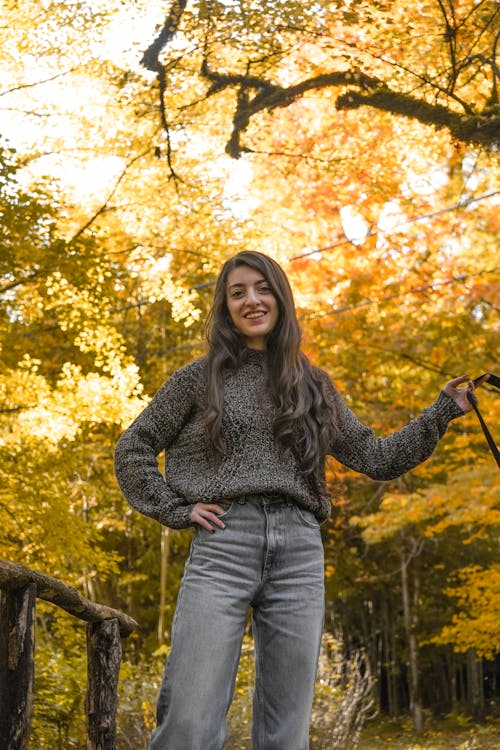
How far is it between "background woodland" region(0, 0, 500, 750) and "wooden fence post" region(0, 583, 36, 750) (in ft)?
9.00

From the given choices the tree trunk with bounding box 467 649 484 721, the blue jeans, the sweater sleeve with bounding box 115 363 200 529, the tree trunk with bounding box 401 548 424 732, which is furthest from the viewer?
the tree trunk with bounding box 467 649 484 721

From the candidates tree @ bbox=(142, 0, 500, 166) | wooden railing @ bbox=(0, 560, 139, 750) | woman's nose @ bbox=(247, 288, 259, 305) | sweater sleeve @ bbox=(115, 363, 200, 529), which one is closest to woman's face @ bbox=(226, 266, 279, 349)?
woman's nose @ bbox=(247, 288, 259, 305)

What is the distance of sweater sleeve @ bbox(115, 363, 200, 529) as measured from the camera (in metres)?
2.05

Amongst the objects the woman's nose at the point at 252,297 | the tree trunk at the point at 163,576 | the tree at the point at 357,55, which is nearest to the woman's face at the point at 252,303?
the woman's nose at the point at 252,297

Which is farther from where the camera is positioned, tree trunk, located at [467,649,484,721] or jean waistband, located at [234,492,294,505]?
tree trunk, located at [467,649,484,721]

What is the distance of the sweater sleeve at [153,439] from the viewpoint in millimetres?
2047

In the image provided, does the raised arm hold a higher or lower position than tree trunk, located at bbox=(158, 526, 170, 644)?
lower

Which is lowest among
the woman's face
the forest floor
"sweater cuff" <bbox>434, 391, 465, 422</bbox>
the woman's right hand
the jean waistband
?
the forest floor

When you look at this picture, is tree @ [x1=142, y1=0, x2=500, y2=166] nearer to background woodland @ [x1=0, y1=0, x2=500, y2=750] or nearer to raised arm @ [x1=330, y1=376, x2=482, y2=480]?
background woodland @ [x1=0, y1=0, x2=500, y2=750]

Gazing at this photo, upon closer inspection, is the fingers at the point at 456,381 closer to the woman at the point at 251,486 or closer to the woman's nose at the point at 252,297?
the woman at the point at 251,486

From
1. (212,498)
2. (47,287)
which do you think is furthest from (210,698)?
(47,287)

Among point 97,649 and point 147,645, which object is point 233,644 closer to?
point 97,649

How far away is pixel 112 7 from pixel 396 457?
15.1 ft

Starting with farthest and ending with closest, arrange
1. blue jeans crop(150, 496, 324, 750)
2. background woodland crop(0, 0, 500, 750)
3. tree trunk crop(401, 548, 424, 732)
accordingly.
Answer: tree trunk crop(401, 548, 424, 732) → background woodland crop(0, 0, 500, 750) → blue jeans crop(150, 496, 324, 750)
